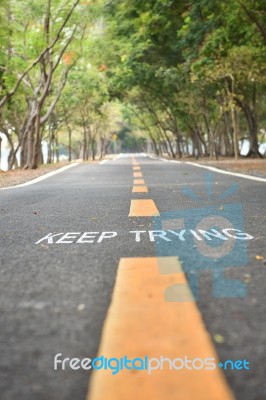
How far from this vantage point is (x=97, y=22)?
21750 mm

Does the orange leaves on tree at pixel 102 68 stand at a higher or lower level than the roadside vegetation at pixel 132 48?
higher

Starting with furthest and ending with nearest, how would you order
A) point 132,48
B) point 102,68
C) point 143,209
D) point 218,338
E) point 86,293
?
1. point 102,68
2. point 132,48
3. point 143,209
4. point 86,293
5. point 218,338

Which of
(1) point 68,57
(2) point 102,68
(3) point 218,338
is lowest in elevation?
(3) point 218,338

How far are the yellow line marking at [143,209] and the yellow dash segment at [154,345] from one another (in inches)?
95.8

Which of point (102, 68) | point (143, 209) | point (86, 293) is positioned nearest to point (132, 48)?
point (102, 68)

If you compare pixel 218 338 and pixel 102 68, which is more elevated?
pixel 102 68

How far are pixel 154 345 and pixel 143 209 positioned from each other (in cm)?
343

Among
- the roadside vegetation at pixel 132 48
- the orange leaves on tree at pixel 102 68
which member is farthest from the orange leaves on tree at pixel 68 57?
the orange leaves on tree at pixel 102 68

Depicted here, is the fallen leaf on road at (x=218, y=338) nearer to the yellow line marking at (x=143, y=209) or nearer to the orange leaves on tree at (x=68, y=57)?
the yellow line marking at (x=143, y=209)

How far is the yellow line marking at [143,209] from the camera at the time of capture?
4349 mm

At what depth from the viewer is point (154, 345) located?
4.35 feet

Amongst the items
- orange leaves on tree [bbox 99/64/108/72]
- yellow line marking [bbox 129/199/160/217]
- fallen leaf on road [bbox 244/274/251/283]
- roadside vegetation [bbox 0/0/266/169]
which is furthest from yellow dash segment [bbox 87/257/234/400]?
orange leaves on tree [bbox 99/64/108/72]

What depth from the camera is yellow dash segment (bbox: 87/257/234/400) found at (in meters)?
1.13

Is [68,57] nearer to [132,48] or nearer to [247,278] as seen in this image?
[132,48]
